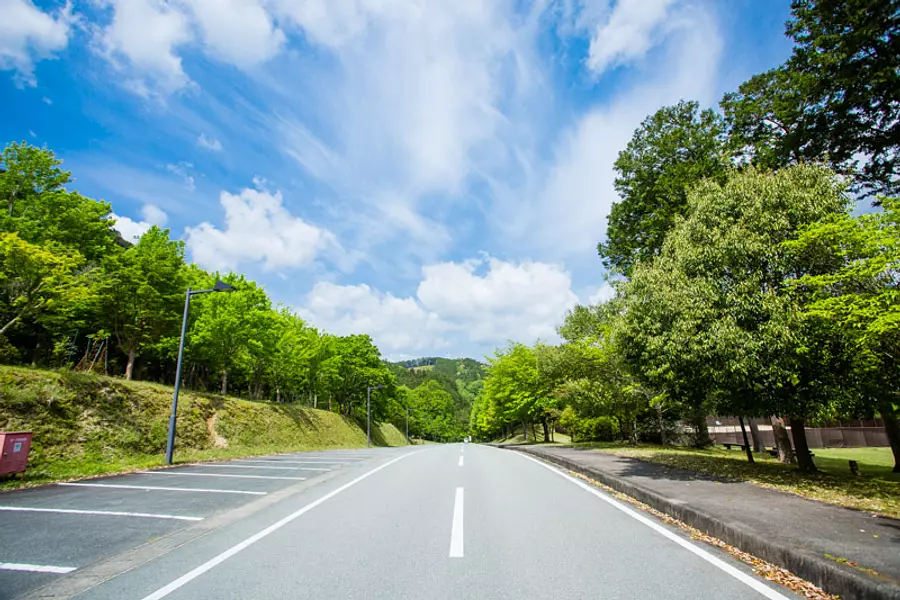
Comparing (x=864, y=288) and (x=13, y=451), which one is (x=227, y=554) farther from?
(x=864, y=288)

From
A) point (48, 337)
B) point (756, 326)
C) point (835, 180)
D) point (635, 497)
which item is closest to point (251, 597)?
point (635, 497)

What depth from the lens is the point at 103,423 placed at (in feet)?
47.7

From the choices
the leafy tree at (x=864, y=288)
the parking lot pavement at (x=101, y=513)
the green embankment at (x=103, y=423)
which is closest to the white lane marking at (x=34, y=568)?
the parking lot pavement at (x=101, y=513)

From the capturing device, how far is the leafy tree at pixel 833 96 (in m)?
10.6

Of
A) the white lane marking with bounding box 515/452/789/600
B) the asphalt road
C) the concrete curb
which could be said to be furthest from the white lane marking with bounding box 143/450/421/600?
the concrete curb

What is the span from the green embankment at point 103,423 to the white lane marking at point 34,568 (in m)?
6.29

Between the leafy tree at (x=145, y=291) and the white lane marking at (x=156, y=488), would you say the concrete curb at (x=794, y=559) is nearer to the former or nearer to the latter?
the white lane marking at (x=156, y=488)

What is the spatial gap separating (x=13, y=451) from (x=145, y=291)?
14203 mm

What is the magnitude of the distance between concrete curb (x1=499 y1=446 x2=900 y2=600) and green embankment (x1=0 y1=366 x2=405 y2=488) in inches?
483

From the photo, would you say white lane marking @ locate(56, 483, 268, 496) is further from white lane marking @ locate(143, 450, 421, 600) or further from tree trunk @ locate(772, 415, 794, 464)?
tree trunk @ locate(772, 415, 794, 464)

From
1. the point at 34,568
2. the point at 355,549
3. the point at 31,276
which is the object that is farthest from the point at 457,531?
the point at 31,276

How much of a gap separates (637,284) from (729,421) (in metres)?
38.3

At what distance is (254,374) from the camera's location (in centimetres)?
3428

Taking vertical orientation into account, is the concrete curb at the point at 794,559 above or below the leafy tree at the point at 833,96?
below
